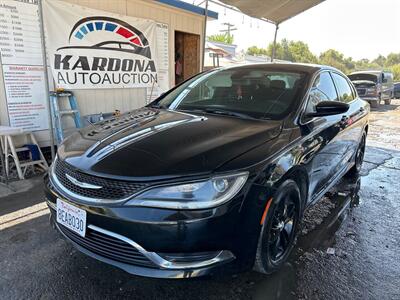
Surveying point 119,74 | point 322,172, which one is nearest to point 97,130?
point 322,172

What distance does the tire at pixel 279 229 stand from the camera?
201cm

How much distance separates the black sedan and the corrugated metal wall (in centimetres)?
285

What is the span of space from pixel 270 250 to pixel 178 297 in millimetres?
694

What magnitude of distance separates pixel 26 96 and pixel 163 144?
3433mm

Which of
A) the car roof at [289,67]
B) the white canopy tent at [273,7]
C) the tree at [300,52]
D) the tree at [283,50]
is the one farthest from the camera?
the tree at [300,52]

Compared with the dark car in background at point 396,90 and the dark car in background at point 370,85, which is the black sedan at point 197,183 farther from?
the dark car in background at point 396,90

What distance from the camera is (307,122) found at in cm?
255

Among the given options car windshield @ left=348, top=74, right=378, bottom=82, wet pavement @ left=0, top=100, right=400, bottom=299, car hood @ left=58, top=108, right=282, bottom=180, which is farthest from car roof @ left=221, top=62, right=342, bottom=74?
car windshield @ left=348, top=74, right=378, bottom=82

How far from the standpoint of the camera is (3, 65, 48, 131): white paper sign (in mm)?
4352

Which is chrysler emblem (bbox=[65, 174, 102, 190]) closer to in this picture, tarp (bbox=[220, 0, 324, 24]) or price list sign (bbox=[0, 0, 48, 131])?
price list sign (bbox=[0, 0, 48, 131])

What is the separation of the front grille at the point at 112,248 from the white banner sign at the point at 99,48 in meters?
3.65

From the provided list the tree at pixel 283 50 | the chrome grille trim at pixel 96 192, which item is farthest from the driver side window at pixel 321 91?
the tree at pixel 283 50

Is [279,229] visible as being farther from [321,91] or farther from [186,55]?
[186,55]

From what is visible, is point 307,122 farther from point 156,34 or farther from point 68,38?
point 156,34
